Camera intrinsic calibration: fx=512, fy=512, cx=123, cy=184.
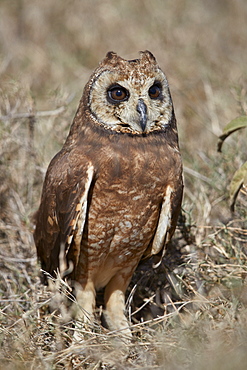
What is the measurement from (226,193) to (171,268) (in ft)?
3.15

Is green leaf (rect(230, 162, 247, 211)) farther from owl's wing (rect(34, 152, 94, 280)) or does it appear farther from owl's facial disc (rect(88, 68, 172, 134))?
owl's wing (rect(34, 152, 94, 280))

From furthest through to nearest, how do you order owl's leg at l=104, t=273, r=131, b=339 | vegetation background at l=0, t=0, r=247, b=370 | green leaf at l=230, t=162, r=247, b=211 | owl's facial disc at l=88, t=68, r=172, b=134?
owl's leg at l=104, t=273, r=131, b=339, owl's facial disc at l=88, t=68, r=172, b=134, green leaf at l=230, t=162, r=247, b=211, vegetation background at l=0, t=0, r=247, b=370

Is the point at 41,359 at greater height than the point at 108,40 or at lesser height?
lesser

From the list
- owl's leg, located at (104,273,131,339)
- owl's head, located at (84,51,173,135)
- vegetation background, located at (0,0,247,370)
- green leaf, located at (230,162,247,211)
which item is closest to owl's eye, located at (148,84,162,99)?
owl's head, located at (84,51,173,135)

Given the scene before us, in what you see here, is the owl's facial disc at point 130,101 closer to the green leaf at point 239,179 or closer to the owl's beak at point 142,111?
the owl's beak at point 142,111

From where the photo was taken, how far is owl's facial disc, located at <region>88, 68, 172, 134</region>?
355 cm

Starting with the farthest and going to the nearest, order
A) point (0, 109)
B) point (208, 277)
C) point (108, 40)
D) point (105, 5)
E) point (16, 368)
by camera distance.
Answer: point (105, 5) → point (108, 40) → point (0, 109) → point (208, 277) → point (16, 368)

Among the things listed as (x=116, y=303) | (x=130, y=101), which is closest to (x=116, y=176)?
(x=130, y=101)

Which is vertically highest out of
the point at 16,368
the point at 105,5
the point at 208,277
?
the point at 105,5

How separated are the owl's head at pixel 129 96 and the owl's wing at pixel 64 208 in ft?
1.33

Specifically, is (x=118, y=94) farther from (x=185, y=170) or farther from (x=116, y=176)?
(x=185, y=170)

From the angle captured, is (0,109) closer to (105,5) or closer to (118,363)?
(118,363)

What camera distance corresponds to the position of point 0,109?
5195 millimetres

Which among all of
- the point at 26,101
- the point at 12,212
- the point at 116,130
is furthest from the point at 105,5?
the point at 116,130
